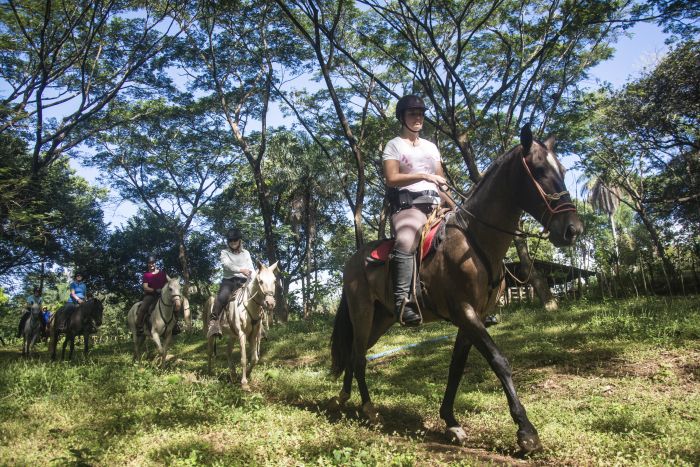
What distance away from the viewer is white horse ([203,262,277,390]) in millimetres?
8914

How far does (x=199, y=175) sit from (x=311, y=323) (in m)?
15.5

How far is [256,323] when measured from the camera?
9.48 meters

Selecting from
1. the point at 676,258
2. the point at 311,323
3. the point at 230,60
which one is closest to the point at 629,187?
the point at 676,258

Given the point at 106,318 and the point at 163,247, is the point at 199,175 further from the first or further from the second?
→ the point at 106,318

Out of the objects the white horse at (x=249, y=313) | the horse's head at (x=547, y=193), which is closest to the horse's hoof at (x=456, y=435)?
the horse's head at (x=547, y=193)

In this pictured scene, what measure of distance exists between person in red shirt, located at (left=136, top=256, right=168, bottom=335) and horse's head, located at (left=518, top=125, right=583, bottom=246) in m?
10.3

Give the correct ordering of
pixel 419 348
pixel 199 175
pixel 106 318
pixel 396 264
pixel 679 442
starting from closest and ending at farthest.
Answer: pixel 679 442 → pixel 396 264 → pixel 419 348 → pixel 199 175 → pixel 106 318

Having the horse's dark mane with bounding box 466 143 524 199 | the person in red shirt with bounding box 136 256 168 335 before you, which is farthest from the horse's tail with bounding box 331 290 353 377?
the person in red shirt with bounding box 136 256 168 335

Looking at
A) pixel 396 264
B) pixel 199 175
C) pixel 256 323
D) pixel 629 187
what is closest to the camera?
pixel 396 264

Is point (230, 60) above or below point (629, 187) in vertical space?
above

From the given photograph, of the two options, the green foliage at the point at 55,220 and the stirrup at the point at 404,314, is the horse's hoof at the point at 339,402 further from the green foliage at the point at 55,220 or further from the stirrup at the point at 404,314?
the green foliage at the point at 55,220

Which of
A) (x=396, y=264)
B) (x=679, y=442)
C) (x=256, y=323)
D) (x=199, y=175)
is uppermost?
(x=199, y=175)

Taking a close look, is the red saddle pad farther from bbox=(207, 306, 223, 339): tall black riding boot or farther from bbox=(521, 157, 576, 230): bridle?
bbox=(207, 306, 223, 339): tall black riding boot

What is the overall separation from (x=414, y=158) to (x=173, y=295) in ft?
24.8
